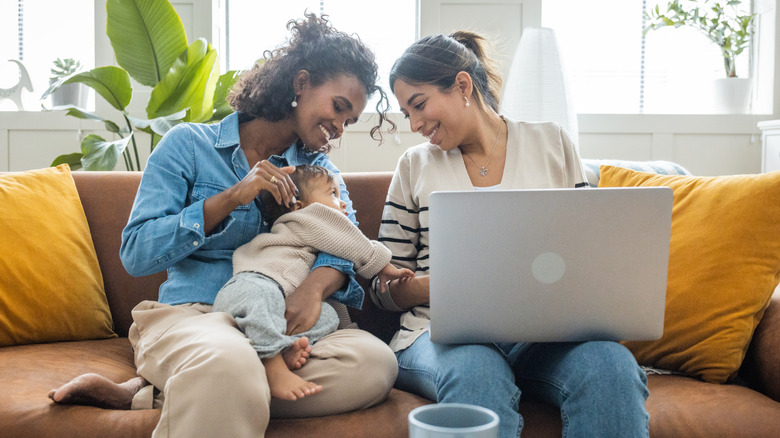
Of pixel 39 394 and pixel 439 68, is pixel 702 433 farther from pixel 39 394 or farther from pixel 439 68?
pixel 39 394

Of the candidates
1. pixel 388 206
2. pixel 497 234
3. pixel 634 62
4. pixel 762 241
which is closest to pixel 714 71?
pixel 634 62

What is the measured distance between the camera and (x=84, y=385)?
115 centimetres

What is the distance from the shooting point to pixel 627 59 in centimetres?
304

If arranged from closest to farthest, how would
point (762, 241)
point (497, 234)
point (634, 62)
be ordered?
point (497, 234), point (762, 241), point (634, 62)

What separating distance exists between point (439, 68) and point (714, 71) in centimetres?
199

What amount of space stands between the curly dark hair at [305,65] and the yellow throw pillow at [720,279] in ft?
2.43

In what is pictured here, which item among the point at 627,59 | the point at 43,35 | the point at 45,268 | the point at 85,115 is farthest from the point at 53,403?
the point at 627,59

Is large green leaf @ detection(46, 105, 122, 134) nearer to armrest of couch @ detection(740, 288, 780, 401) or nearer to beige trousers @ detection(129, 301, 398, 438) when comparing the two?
beige trousers @ detection(129, 301, 398, 438)

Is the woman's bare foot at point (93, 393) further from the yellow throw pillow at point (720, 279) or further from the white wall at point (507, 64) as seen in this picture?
the white wall at point (507, 64)

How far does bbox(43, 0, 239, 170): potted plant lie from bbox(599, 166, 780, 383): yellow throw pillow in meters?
1.70

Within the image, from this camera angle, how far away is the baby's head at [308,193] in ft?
4.82

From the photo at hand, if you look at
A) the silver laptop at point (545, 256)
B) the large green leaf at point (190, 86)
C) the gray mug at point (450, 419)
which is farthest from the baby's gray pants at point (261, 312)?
the large green leaf at point (190, 86)

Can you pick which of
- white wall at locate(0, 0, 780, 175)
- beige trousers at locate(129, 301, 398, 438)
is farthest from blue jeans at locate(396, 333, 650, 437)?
white wall at locate(0, 0, 780, 175)

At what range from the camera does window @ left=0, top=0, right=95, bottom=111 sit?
3031 mm
